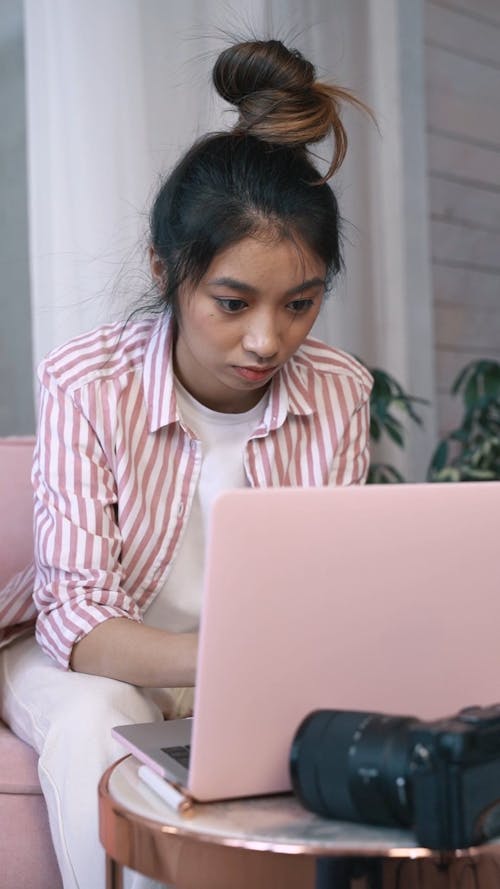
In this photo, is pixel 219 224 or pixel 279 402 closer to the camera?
pixel 219 224

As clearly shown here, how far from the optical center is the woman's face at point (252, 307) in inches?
49.7

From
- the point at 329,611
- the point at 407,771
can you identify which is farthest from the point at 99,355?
the point at 407,771

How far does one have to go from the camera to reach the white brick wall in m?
3.28

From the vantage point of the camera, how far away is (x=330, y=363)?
160 cm

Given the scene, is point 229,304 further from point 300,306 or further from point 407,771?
point 407,771

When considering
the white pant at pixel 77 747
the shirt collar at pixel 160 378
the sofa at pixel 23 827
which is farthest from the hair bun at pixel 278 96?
the sofa at pixel 23 827

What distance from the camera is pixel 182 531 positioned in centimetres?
142

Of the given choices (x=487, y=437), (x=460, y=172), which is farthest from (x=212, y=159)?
(x=460, y=172)

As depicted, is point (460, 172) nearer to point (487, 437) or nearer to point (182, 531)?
point (487, 437)

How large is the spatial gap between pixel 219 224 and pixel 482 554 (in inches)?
23.7

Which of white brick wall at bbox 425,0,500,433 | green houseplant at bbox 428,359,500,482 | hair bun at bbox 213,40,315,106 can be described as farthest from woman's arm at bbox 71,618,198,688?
white brick wall at bbox 425,0,500,433

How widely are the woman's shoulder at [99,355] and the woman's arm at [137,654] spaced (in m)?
0.32

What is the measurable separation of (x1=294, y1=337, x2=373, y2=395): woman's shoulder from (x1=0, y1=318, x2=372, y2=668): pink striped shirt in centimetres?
2

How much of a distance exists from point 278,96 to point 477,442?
1.53m
